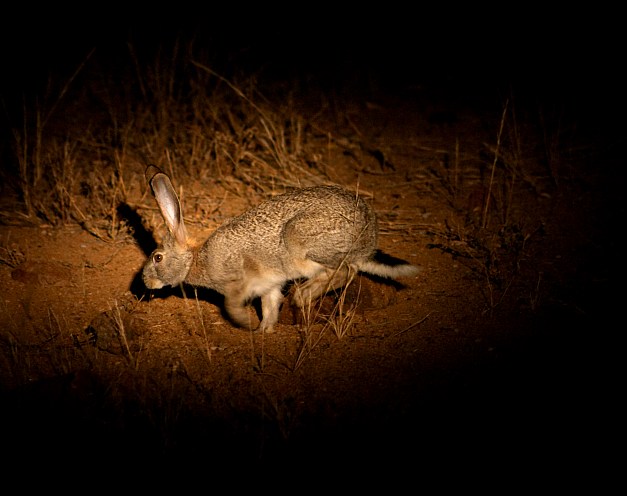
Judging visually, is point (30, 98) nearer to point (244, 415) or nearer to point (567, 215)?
point (244, 415)

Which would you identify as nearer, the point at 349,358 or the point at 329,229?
the point at 349,358

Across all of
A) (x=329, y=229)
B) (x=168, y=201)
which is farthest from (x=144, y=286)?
(x=329, y=229)

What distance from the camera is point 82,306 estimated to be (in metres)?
4.11

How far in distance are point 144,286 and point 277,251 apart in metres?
1.14

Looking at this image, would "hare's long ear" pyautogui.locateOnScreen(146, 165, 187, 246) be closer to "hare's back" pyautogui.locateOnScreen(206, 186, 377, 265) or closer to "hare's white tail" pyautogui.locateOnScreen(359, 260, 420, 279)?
"hare's back" pyautogui.locateOnScreen(206, 186, 377, 265)

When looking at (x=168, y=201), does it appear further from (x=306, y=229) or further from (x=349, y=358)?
(x=349, y=358)

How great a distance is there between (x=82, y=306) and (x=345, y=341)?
189cm

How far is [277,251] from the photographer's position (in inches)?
159

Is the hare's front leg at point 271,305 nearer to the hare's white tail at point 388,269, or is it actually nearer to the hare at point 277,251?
the hare at point 277,251

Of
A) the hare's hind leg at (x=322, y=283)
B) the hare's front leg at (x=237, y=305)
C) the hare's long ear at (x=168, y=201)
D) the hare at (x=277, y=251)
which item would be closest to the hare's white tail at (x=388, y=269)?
the hare at (x=277, y=251)

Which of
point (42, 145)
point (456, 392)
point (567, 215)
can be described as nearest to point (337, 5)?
point (42, 145)

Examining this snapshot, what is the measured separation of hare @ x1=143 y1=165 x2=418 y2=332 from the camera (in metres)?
3.92

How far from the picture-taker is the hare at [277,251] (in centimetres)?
392

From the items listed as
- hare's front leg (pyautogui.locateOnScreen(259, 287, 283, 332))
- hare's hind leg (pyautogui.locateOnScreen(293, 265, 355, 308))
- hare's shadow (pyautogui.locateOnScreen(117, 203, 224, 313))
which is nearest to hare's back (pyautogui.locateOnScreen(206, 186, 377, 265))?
hare's hind leg (pyautogui.locateOnScreen(293, 265, 355, 308))
